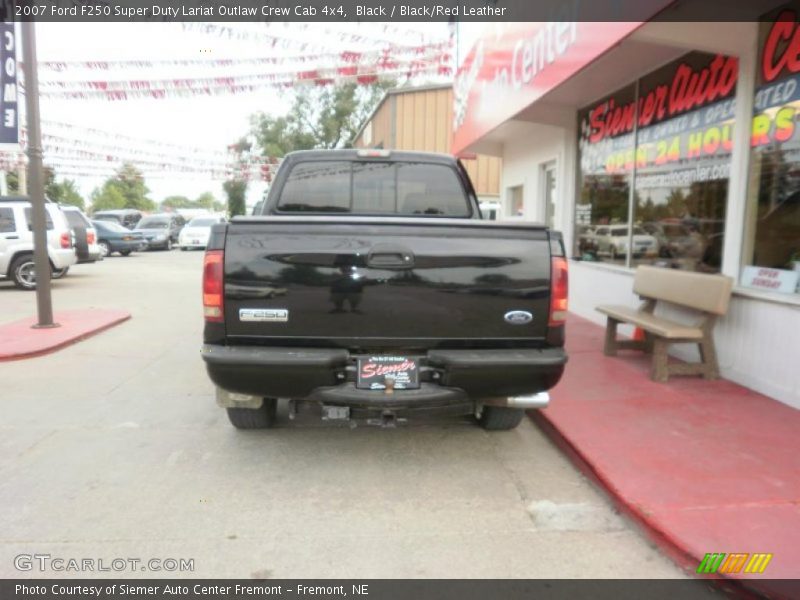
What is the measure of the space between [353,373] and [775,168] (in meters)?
4.27

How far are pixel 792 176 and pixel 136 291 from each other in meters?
12.1

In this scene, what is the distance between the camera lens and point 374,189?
5117 mm

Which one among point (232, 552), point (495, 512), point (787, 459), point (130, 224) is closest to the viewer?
point (232, 552)

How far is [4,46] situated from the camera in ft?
25.0

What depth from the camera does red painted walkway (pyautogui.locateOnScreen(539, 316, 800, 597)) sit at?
2943 mm

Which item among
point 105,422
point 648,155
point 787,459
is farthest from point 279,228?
point 648,155

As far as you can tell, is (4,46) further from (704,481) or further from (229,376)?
(704,481)

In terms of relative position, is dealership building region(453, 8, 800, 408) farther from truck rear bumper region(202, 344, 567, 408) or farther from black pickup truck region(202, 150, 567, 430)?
truck rear bumper region(202, 344, 567, 408)

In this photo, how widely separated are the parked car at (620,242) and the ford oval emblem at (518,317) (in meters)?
4.48

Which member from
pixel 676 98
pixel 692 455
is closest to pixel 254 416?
pixel 692 455

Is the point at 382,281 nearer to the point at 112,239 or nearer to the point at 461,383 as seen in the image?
the point at 461,383

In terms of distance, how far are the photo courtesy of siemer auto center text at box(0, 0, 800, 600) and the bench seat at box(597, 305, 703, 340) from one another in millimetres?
51

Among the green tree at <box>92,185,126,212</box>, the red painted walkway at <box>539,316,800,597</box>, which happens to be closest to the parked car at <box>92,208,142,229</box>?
the red painted walkway at <box>539,316,800,597</box>

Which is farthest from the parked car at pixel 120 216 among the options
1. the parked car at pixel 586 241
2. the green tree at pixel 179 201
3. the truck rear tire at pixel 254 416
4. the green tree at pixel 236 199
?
the green tree at pixel 179 201
